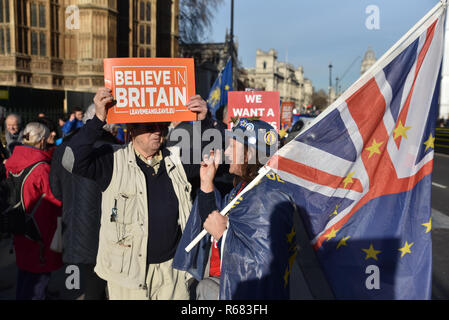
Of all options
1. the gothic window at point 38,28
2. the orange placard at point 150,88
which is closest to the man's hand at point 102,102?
the orange placard at point 150,88

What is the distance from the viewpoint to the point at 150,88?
276 cm

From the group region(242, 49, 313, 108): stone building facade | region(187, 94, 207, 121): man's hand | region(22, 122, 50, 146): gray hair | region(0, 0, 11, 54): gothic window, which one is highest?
region(242, 49, 313, 108): stone building facade

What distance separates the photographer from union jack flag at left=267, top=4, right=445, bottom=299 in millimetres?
2227

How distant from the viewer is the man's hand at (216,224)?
6.95 ft

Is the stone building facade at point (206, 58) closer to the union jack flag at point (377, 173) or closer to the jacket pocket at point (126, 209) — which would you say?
the union jack flag at point (377, 173)

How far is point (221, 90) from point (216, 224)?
20.0ft

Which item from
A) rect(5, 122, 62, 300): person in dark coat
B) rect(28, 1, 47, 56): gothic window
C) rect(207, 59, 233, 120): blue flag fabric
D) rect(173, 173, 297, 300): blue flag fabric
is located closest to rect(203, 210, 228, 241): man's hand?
rect(173, 173, 297, 300): blue flag fabric

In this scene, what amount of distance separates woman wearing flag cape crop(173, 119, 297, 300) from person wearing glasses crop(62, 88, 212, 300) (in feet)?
0.62

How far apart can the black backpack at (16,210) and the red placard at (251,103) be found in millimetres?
3887

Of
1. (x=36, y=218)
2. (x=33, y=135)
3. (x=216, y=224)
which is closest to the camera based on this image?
(x=216, y=224)

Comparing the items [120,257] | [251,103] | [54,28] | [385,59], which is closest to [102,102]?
[120,257]

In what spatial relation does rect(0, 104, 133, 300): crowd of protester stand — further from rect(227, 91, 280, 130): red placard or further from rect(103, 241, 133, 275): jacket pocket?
rect(227, 91, 280, 130): red placard

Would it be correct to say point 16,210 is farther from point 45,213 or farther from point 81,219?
point 81,219
